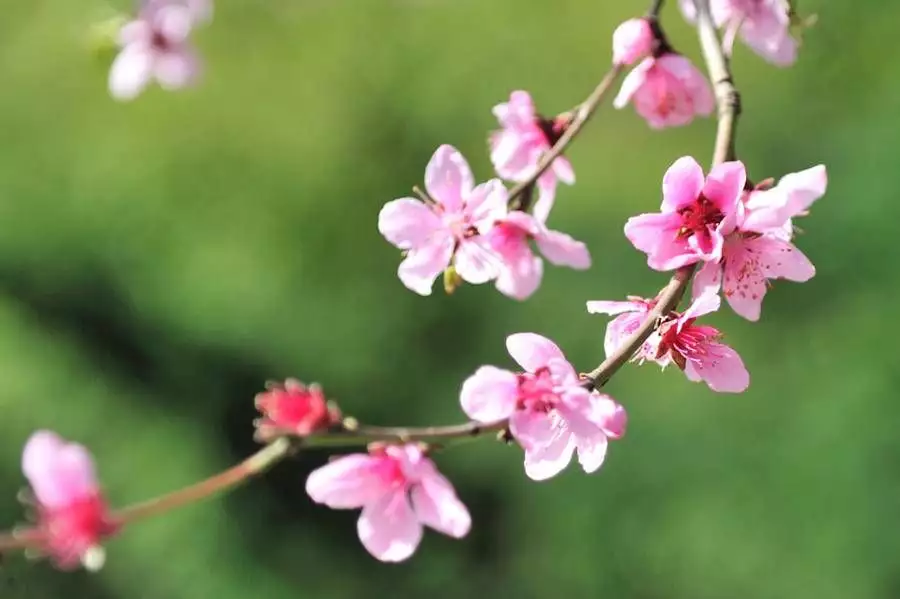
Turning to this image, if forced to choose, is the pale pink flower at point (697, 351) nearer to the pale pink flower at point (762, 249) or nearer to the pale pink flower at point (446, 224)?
the pale pink flower at point (762, 249)

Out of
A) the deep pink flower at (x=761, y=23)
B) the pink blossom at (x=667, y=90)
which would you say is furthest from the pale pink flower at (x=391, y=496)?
the deep pink flower at (x=761, y=23)

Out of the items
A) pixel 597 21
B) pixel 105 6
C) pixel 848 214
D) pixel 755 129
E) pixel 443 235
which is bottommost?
pixel 443 235

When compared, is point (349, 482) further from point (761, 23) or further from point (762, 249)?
point (761, 23)

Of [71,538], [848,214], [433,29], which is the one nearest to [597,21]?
[433,29]

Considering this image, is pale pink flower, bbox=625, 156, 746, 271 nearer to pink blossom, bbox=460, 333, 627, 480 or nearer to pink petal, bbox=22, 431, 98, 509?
pink blossom, bbox=460, 333, 627, 480

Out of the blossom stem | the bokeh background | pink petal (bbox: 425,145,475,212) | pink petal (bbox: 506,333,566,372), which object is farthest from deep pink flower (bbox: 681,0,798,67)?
the bokeh background

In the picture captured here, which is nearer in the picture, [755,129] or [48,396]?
[48,396]

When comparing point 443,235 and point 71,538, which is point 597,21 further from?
point 71,538
